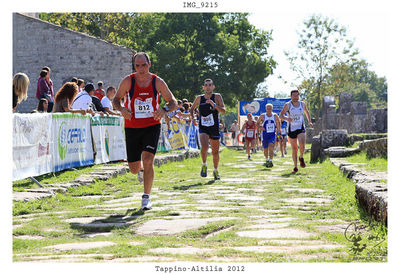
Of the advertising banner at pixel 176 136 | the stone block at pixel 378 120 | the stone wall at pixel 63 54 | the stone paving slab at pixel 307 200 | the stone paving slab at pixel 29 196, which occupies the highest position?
the stone wall at pixel 63 54

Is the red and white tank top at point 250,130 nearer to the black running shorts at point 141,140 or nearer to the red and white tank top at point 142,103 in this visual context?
the black running shorts at point 141,140

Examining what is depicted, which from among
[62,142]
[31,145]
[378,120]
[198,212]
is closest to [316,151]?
[378,120]

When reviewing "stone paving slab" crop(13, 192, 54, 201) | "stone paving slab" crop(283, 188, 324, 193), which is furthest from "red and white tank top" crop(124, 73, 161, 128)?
"stone paving slab" crop(283, 188, 324, 193)

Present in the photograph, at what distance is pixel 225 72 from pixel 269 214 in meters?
37.2

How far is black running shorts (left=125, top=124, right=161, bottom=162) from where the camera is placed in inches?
277

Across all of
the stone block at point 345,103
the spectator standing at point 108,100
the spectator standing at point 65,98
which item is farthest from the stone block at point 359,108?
the spectator standing at point 65,98

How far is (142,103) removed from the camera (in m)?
7.00

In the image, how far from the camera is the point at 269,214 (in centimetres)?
626

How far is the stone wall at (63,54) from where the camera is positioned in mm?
30141

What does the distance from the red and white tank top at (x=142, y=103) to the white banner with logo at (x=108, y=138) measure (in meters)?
4.86

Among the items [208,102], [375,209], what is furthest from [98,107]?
[375,209]

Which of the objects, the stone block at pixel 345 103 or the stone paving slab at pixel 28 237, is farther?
the stone block at pixel 345 103

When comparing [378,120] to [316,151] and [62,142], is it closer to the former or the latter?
[316,151]

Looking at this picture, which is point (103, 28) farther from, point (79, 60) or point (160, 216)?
point (160, 216)
